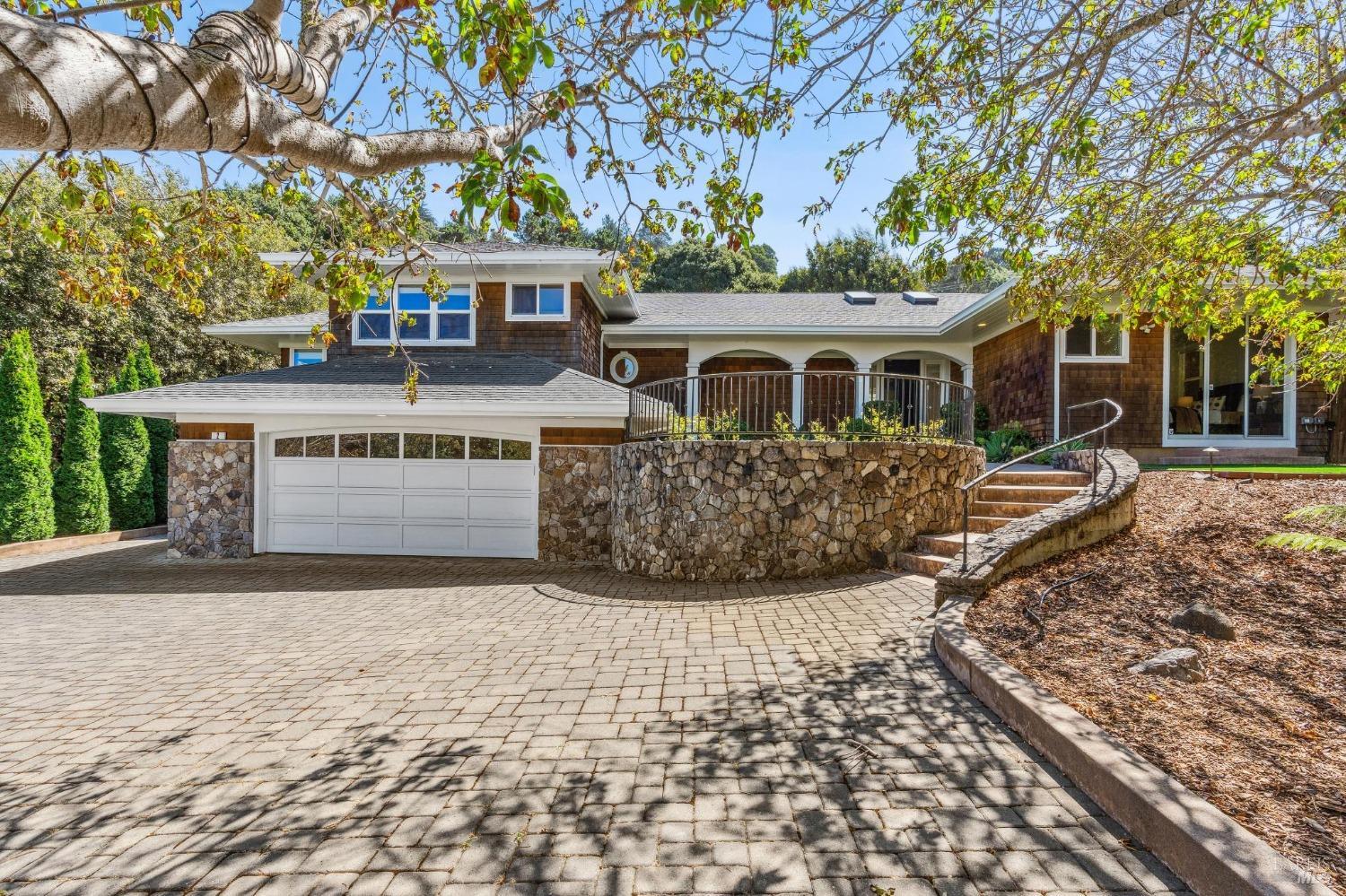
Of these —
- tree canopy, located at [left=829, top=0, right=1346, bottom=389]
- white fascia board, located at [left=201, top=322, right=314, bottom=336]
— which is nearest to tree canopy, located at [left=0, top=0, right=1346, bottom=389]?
tree canopy, located at [left=829, top=0, right=1346, bottom=389]

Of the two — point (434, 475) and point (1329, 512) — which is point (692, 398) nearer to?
point (434, 475)

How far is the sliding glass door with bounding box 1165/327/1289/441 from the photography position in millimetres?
11180

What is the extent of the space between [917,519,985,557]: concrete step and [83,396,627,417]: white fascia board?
169 inches

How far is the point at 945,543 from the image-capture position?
7.31 metres

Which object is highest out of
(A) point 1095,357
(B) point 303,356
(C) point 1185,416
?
(B) point 303,356

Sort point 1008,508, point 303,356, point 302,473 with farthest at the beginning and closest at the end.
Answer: point 303,356, point 302,473, point 1008,508

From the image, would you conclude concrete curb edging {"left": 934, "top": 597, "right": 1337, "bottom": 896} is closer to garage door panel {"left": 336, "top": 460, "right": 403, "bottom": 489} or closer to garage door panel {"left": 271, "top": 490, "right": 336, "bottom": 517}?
garage door panel {"left": 336, "top": 460, "right": 403, "bottom": 489}

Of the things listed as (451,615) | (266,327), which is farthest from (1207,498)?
(266,327)

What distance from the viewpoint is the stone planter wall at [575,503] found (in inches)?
371

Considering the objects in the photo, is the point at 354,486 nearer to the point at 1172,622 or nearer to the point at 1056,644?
the point at 1056,644

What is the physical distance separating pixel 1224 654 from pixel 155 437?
18.4 m

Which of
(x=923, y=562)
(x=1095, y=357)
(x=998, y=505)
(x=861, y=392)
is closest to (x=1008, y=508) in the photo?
(x=998, y=505)

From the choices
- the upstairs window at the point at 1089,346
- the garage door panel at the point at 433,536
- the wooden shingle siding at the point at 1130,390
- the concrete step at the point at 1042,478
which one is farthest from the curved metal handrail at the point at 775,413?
the upstairs window at the point at 1089,346

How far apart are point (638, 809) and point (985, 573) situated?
13.4 ft
